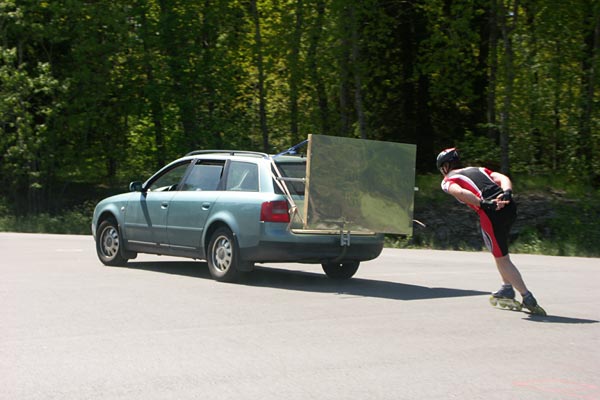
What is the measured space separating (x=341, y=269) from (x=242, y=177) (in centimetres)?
206

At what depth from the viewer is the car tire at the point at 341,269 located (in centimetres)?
1381

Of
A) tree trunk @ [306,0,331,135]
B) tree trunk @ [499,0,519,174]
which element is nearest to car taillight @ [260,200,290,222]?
tree trunk @ [499,0,519,174]

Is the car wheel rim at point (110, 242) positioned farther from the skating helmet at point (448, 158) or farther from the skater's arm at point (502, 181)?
the skater's arm at point (502, 181)

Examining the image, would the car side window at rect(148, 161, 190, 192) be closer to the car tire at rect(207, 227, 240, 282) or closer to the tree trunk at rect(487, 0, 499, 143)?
the car tire at rect(207, 227, 240, 282)

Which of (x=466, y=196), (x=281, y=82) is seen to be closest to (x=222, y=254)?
(x=466, y=196)

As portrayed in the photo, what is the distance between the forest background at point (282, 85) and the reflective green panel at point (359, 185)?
1567 centimetres

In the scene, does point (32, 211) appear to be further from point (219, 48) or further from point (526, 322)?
point (526, 322)

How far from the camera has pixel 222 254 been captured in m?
13.0

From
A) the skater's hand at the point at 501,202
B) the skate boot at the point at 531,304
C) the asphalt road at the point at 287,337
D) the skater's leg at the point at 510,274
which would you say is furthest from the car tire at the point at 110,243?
the skate boot at the point at 531,304

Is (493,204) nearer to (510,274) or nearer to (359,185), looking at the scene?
(510,274)

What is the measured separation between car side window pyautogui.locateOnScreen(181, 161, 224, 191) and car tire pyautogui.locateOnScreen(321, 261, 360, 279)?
1.99m

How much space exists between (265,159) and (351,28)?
20583mm

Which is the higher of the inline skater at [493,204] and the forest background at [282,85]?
the forest background at [282,85]

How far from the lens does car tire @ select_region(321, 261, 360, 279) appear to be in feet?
45.3
